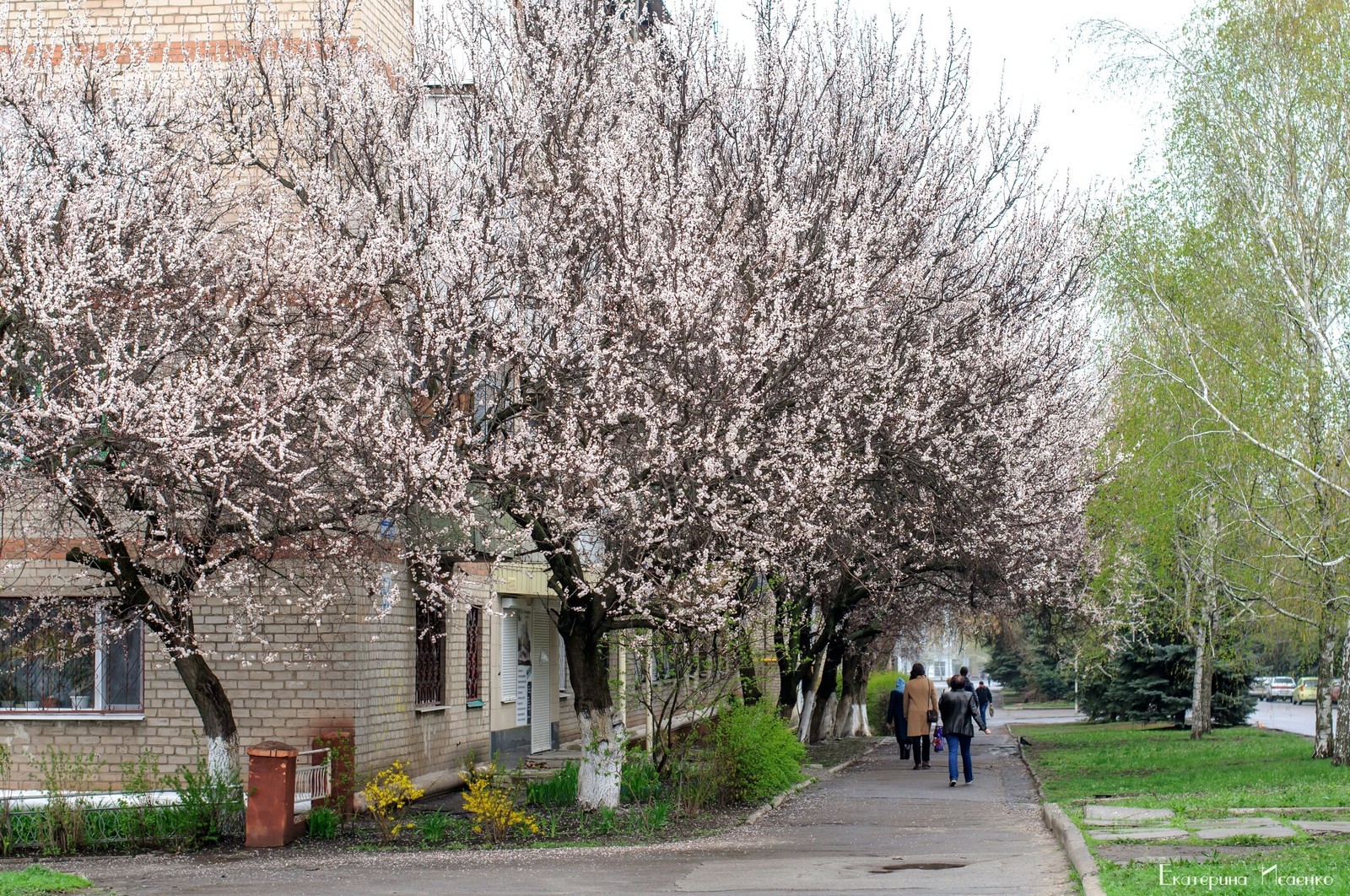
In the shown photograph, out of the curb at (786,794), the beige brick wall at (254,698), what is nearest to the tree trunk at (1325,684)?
the curb at (786,794)

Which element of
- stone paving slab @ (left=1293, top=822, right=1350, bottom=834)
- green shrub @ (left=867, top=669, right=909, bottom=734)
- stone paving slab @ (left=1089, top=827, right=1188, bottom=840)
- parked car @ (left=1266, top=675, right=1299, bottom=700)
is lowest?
parked car @ (left=1266, top=675, right=1299, bottom=700)

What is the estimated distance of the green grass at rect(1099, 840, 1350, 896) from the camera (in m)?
8.26

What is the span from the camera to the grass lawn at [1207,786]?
876 centimetres

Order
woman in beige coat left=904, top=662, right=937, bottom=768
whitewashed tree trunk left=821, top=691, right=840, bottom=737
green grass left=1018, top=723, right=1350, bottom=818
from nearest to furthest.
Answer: green grass left=1018, top=723, right=1350, bottom=818 < woman in beige coat left=904, top=662, right=937, bottom=768 < whitewashed tree trunk left=821, top=691, right=840, bottom=737

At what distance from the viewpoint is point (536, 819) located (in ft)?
46.1

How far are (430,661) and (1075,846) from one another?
977 cm

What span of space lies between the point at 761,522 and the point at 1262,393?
8.63 m

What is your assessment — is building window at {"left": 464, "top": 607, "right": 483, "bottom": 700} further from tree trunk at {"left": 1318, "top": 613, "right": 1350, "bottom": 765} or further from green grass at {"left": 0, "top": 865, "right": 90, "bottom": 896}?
tree trunk at {"left": 1318, "top": 613, "right": 1350, "bottom": 765}

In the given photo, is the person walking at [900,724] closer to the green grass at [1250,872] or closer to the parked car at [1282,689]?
the green grass at [1250,872]

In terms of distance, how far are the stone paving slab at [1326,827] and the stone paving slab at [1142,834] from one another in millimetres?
964

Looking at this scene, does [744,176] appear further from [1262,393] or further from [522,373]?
[1262,393]

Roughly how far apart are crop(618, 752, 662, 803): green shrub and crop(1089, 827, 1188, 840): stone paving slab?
5092mm

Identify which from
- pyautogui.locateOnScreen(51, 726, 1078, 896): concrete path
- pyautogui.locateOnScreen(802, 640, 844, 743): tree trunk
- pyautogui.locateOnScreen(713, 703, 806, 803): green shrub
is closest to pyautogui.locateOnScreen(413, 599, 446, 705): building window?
pyautogui.locateOnScreen(713, 703, 806, 803): green shrub

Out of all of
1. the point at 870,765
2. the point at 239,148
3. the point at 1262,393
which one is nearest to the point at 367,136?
the point at 239,148
